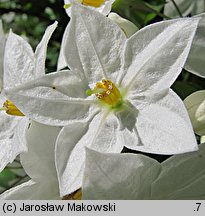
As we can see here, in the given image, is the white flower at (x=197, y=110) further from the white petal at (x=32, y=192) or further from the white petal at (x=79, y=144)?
the white petal at (x=32, y=192)

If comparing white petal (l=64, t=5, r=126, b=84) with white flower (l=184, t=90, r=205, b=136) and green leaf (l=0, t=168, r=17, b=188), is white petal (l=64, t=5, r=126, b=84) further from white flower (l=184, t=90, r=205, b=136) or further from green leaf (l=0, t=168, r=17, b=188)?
green leaf (l=0, t=168, r=17, b=188)

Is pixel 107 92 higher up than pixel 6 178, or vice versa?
pixel 107 92

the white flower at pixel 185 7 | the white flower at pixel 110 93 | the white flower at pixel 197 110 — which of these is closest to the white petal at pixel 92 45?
the white flower at pixel 110 93

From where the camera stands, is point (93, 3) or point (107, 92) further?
point (93, 3)

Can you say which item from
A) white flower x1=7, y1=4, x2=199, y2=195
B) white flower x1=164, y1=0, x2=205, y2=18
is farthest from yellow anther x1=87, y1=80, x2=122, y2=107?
white flower x1=164, y1=0, x2=205, y2=18

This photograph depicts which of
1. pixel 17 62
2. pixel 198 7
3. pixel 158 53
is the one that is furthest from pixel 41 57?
pixel 198 7

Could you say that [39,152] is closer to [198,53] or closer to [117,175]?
[117,175]
